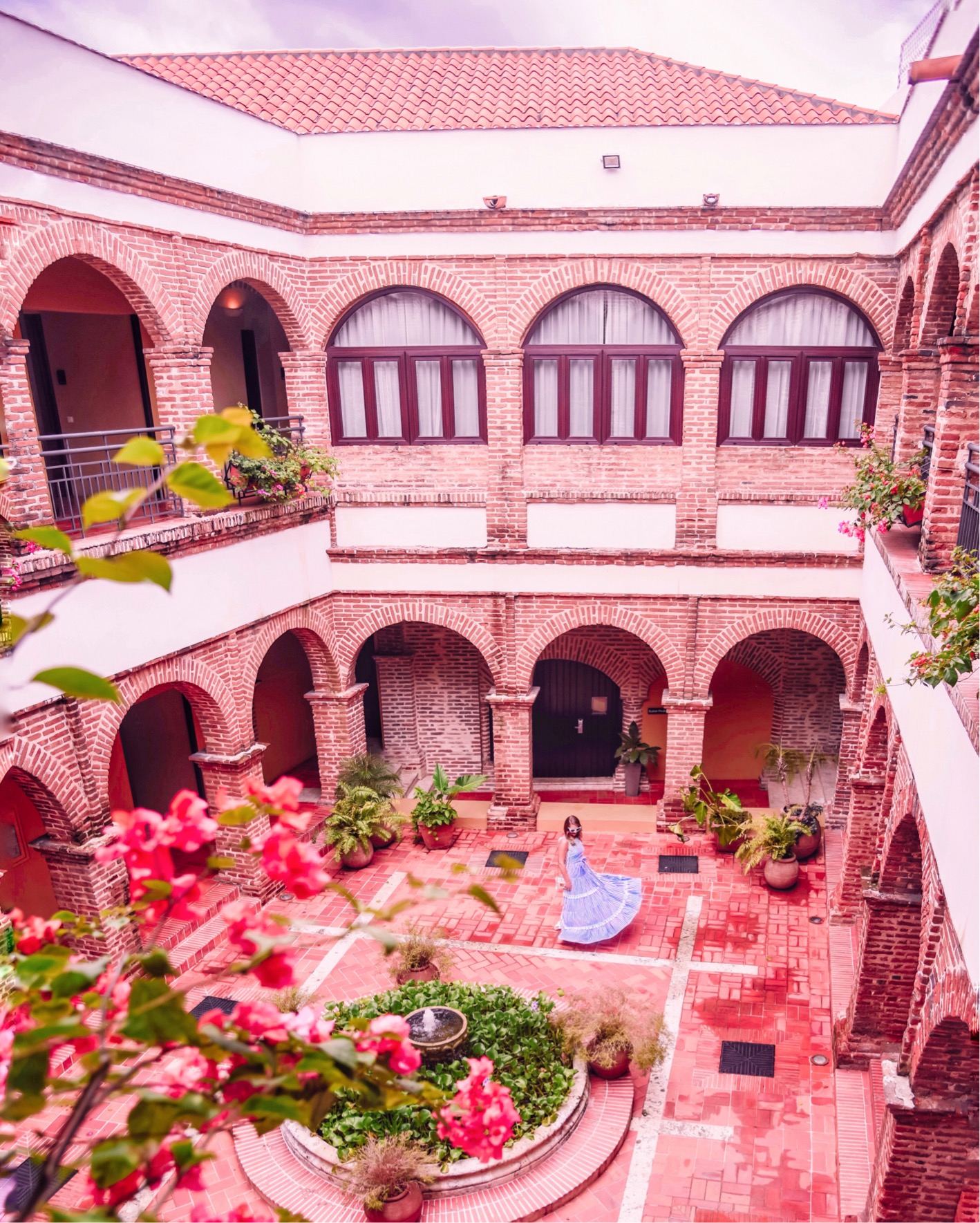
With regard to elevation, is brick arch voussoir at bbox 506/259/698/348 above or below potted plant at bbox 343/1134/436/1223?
above

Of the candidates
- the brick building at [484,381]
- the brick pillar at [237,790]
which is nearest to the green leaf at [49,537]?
the brick building at [484,381]

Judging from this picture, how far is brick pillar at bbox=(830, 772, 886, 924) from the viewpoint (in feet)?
31.1

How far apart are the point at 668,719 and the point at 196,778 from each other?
7.20 metres

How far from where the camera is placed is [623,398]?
37.8 ft

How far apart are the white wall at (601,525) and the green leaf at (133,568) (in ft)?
33.6

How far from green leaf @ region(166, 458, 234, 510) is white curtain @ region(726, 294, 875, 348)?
10.5m

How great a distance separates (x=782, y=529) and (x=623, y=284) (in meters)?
3.63

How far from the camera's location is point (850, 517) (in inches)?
436

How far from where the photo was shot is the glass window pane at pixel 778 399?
36.7 feet

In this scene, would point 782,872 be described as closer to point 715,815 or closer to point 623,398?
point 715,815

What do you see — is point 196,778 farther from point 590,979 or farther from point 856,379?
point 856,379

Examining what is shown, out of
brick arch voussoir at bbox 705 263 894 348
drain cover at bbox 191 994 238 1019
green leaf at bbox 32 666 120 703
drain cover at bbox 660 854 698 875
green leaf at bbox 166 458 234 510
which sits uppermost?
brick arch voussoir at bbox 705 263 894 348

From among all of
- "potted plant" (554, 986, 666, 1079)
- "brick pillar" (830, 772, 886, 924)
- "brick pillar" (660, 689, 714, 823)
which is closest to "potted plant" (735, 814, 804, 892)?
"brick pillar" (830, 772, 886, 924)

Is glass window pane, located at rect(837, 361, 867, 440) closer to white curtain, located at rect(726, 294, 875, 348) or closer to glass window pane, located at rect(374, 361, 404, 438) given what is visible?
white curtain, located at rect(726, 294, 875, 348)
